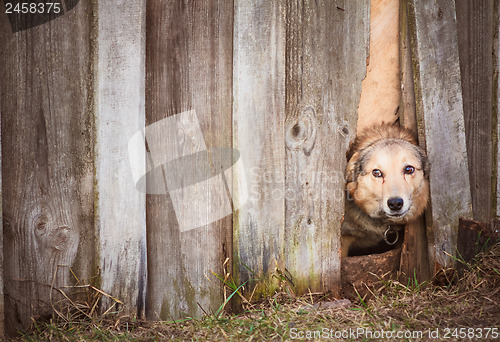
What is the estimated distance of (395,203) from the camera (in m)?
3.35

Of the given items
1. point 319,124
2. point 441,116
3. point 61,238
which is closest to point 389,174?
point 441,116

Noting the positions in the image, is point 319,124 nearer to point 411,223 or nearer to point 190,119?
point 190,119

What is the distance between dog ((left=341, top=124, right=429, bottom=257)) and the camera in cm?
337

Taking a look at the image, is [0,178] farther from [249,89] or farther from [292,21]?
[292,21]

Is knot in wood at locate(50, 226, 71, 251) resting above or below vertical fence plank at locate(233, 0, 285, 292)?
below

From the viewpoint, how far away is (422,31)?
10.2 ft

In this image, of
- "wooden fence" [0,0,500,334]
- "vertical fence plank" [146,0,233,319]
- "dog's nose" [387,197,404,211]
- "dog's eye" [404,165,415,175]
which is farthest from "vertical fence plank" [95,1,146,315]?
"dog's eye" [404,165,415,175]

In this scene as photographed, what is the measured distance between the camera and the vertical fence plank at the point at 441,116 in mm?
3117

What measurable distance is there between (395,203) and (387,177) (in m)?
0.28

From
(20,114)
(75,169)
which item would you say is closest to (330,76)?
(75,169)

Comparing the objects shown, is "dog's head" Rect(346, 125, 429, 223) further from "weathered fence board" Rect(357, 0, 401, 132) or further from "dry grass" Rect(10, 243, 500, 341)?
"dry grass" Rect(10, 243, 500, 341)

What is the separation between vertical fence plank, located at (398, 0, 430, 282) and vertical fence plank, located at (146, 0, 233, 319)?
49.6 inches

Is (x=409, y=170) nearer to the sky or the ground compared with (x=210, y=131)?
nearer to the ground

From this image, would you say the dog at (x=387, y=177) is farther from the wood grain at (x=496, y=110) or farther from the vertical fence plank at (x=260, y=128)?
the vertical fence plank at (x=260, y=128)
